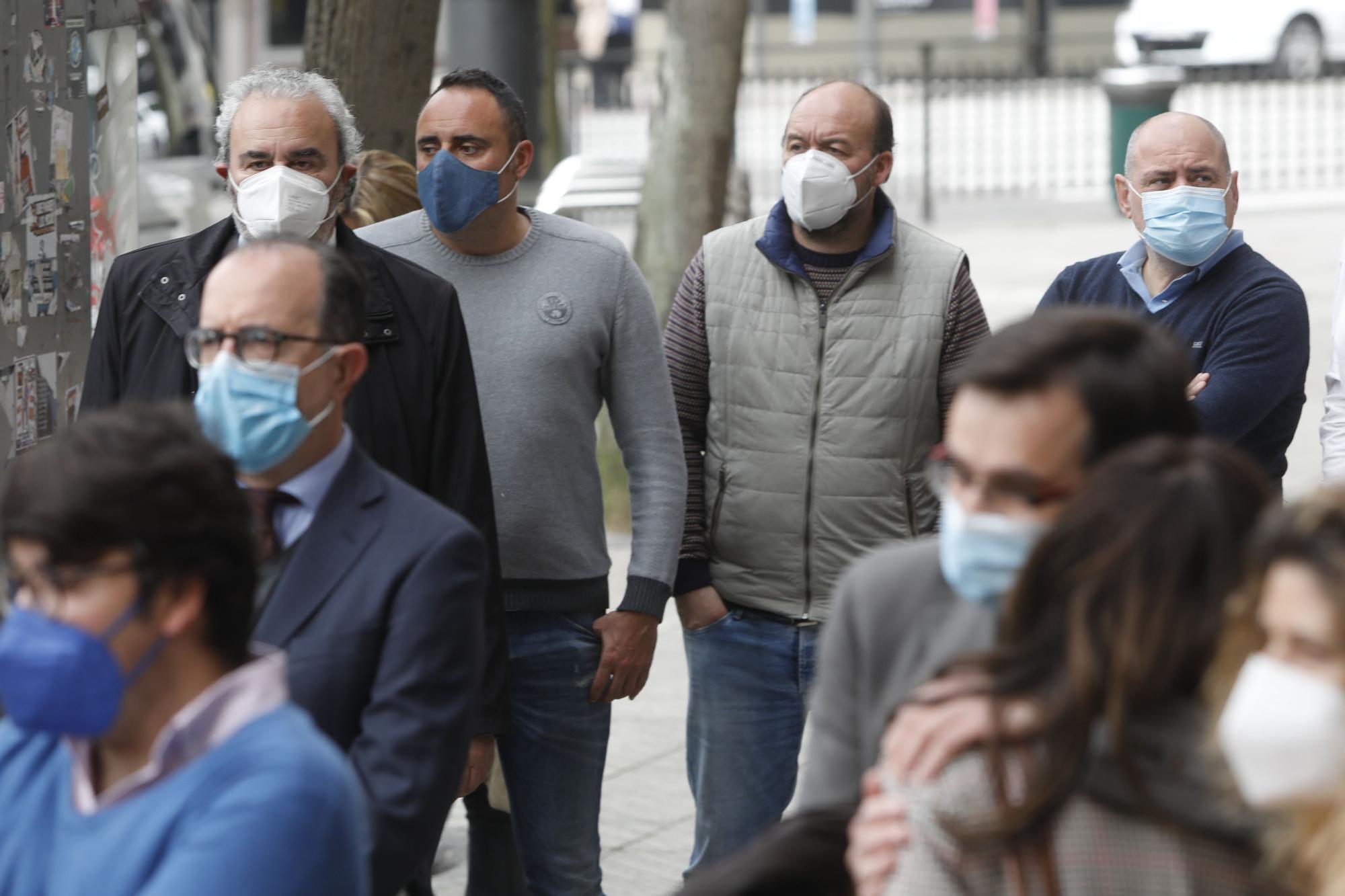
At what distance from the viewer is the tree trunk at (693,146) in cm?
918

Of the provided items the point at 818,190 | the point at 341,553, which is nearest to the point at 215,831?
the point at 341,553

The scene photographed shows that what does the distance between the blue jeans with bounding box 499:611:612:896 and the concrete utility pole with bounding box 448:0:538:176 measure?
501 centimetres

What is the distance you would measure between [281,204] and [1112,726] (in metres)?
2.35

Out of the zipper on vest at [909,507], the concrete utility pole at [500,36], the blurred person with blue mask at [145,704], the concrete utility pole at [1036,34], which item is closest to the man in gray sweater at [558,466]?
the zipper on vest at [909,507]

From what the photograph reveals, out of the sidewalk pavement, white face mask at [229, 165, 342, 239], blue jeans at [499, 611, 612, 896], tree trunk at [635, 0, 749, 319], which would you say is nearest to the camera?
white face mask at [229, 165, 342, 239]

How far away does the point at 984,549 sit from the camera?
2221 mm

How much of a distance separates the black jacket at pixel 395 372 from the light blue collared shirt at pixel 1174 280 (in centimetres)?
159

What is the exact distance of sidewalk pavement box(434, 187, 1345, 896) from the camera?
5.26 metres

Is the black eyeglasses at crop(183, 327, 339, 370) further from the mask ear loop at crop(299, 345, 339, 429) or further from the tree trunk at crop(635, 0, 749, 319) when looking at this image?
the tree trunk at crop(635, 0, 749, 319)

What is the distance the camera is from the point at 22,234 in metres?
4.44

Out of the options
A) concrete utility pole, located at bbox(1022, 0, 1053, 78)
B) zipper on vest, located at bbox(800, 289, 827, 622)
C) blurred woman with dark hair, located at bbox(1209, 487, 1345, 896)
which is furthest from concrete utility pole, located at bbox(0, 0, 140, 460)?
concrete utility pole, located at bbox(1022, 0, 1053, 78)

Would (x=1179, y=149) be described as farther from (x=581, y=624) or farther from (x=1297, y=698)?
(x=1297, y=698)

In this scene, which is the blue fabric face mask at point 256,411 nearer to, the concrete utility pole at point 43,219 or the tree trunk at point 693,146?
the concrete utility pole at point 43,219

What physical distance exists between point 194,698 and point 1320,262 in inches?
525
